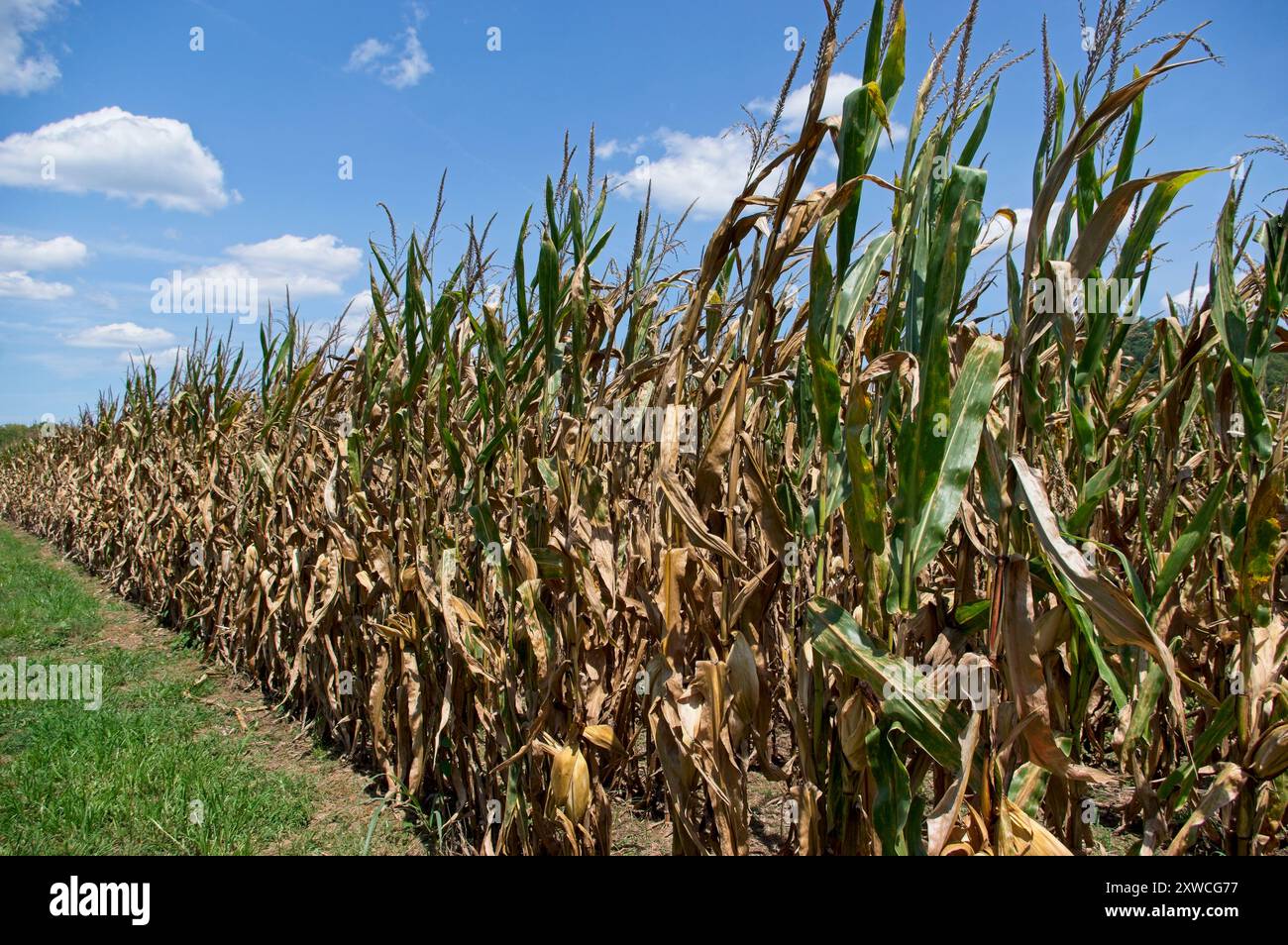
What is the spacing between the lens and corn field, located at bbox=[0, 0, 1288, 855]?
1.38m

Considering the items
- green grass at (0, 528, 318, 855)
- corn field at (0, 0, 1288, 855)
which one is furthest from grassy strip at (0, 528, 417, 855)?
corn field at (0, 0, 1288, 855)

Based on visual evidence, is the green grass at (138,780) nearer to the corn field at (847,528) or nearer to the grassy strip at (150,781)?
the grassy strip at (150,781)

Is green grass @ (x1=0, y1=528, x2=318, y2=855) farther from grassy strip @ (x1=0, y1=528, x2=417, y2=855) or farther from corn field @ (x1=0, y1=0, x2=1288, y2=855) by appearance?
corn field @ (x1=0, y1=0, x2=1288, y2=855)

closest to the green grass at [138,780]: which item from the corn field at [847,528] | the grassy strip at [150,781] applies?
the grassy strip at [150,781]

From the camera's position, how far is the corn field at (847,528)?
4.52ft

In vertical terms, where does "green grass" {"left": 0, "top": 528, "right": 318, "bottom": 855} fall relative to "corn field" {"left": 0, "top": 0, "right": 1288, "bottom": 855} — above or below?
below

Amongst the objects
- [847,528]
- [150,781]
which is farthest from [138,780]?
[847,528]

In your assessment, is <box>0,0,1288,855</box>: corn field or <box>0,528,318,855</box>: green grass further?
<box>0,528,318,855</box>: green grass

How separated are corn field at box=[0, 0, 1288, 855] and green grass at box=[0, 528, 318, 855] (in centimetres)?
63

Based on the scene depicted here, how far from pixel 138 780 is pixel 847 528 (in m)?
3.78

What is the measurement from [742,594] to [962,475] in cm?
58

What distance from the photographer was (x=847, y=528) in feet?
4.94
